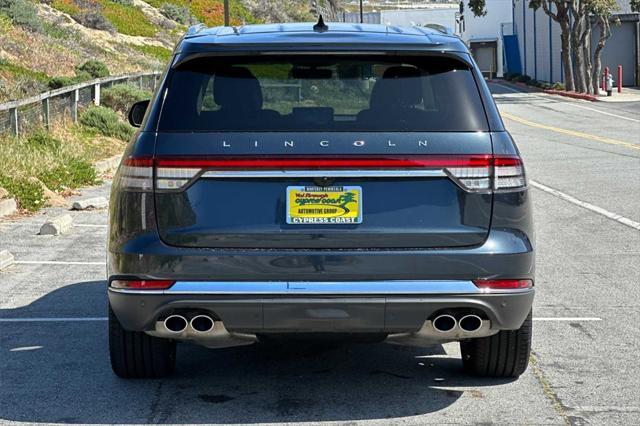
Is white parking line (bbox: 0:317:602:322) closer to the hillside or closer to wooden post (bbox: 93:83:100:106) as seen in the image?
the hillside

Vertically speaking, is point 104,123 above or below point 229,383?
above

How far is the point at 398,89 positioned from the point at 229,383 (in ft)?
6.06

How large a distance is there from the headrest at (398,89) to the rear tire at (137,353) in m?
1.68

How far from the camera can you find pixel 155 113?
18.7 feet

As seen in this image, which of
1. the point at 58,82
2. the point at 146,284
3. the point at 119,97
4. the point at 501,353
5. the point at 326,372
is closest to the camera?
the point at 146,284

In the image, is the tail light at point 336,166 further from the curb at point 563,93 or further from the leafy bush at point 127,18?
the leafy bush at point 127,18

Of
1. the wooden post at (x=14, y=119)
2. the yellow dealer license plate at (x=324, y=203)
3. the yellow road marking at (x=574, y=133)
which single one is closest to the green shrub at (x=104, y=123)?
the wooden post at (x=14, y=119)

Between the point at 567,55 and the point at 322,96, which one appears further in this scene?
the point at 567,55

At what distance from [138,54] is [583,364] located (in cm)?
4304

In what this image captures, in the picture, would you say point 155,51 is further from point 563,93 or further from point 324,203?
point 324,203

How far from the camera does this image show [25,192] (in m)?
14.7

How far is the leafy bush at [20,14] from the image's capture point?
40.2 m

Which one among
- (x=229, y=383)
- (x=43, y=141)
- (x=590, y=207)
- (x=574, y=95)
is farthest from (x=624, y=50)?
(x=229, y=383)

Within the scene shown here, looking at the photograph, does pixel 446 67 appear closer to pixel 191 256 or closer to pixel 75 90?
pixel 191 256
